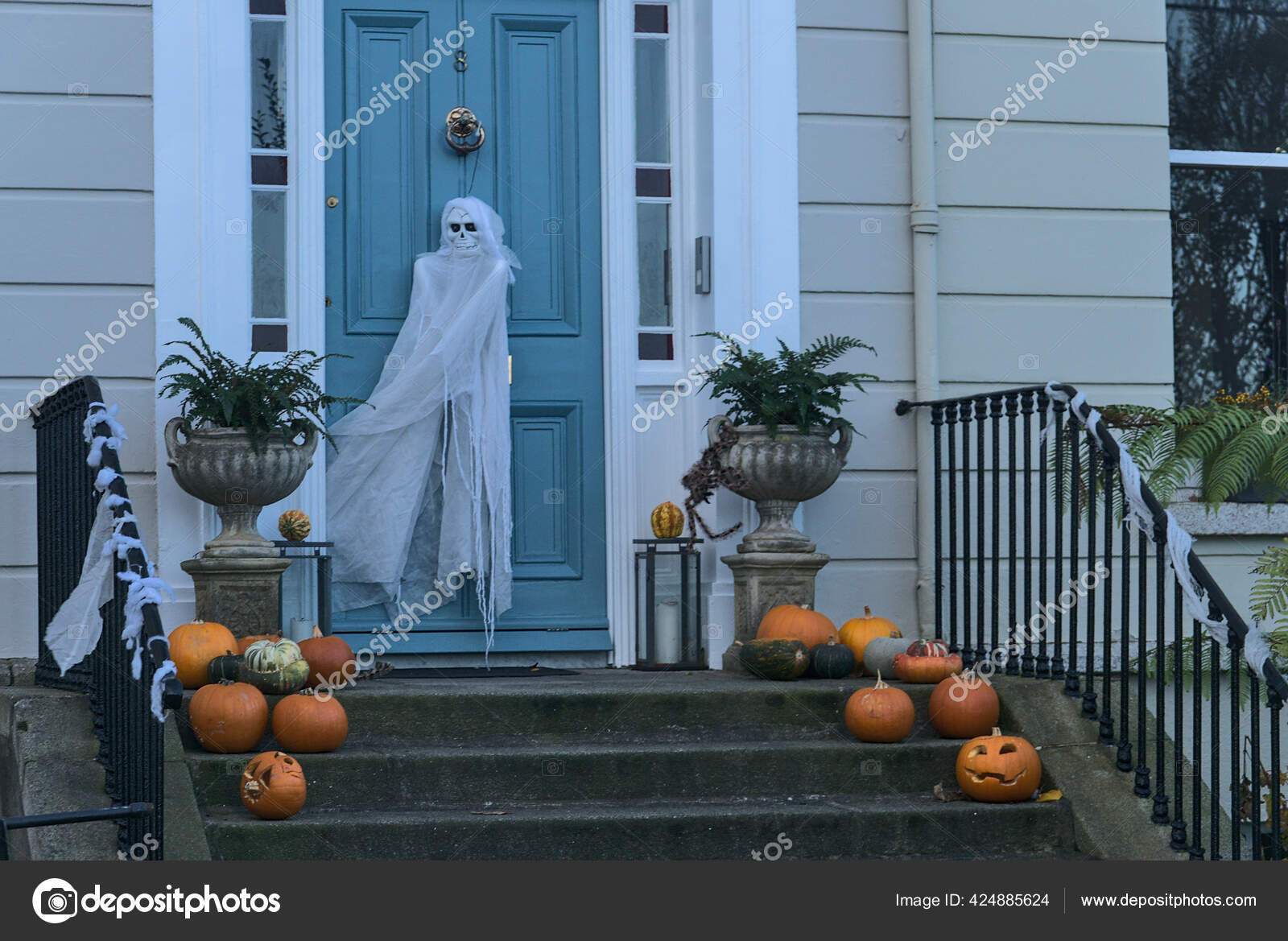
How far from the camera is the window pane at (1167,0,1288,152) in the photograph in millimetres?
6305

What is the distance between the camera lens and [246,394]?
5.02 meters

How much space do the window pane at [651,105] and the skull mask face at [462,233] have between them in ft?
2.48

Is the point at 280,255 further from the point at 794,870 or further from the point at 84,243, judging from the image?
the point at 794,870

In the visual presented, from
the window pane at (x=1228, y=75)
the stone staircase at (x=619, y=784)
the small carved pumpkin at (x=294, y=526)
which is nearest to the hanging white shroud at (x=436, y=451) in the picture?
the small carved pumpkin at (x=294, y=526)

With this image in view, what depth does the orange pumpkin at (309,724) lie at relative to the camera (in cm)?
436

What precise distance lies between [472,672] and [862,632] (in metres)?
1.44

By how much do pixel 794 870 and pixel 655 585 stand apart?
6.74 ft

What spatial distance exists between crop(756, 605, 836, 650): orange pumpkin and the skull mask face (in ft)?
5.82

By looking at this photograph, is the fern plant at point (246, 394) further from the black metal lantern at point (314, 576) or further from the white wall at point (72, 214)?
the black metal lantern at point (314, 576)

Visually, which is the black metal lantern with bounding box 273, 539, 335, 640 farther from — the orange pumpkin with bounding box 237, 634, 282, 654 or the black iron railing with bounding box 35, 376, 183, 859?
the black iron railing with bounding box 35, 376, 183, 859

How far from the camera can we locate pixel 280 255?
5695 millimetres

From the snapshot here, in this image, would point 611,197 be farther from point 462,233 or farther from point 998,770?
point 998,770

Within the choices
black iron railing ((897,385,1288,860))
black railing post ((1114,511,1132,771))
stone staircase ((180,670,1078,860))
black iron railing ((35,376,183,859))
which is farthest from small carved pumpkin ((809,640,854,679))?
black iron railing ((35,376,183,859))

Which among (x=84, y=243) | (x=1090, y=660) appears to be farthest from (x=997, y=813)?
(x=84, y=243)
